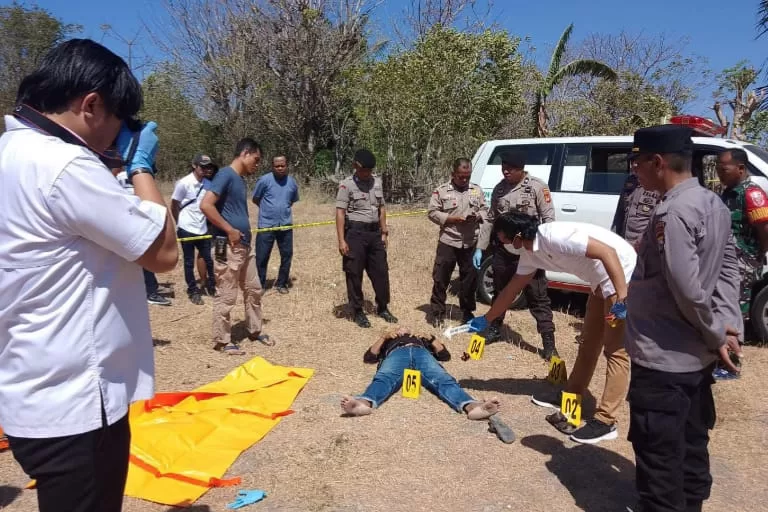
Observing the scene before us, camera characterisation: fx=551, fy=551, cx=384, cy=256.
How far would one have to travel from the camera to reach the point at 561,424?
12.3 feet

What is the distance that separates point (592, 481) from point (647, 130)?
198 cm

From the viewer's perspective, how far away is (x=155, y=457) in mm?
3256

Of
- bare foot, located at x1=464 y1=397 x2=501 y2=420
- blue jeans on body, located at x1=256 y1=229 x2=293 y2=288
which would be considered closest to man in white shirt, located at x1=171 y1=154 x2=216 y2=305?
blue jeans on body, located at x1=256 y1=229 x2=293 y2=288

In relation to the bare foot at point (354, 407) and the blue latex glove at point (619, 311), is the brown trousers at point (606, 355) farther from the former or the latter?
the bare foot at point (354, 407)

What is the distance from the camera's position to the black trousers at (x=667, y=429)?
2.36 metres

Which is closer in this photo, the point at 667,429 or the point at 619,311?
the point at 667,429

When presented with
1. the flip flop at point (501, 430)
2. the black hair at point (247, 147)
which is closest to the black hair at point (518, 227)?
the flip flop at point (501, 430)

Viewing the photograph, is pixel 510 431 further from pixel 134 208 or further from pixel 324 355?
pixel 134 208

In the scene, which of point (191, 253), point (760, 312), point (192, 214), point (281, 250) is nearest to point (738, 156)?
point (760, 312)

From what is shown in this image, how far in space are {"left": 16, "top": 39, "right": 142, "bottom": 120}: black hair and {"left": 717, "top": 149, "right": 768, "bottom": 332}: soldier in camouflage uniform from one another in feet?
15.4

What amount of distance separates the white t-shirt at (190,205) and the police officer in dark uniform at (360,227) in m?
2.09

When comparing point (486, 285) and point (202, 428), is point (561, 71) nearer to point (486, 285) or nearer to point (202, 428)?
point (486, 285)

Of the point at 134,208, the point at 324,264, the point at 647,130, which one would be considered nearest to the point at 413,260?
the point at 324,264

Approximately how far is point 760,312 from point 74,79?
234 inches
